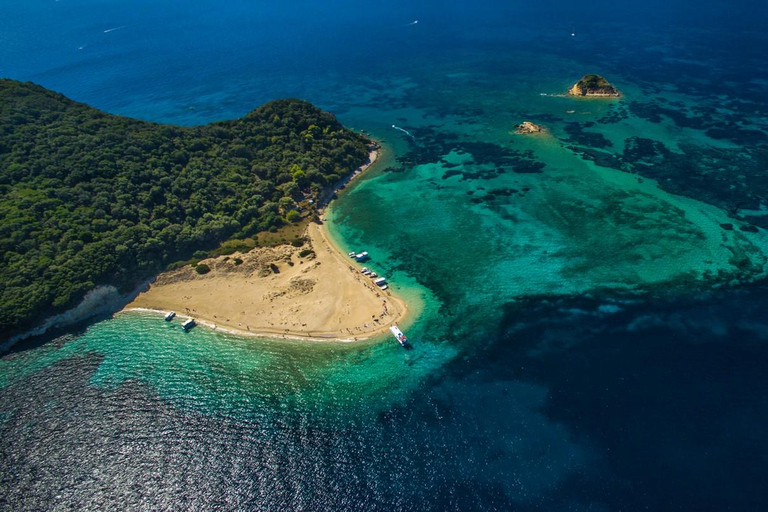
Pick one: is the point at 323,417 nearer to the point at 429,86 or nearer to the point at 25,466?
the point at 25,466

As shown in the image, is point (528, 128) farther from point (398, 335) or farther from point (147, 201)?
point (147, 201)

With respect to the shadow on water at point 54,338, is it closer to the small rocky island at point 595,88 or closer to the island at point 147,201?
the island at point 147,201

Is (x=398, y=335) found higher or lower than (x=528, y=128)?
lower

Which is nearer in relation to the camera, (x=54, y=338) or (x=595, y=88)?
(x=54, y=338)

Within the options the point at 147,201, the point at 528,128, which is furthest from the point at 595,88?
the point at 147,201

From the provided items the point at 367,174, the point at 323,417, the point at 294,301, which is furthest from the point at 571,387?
the point at 367,174

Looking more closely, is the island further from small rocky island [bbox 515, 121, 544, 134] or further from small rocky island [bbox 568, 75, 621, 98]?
small rocky island [bbox 568, 75, 621, 98]
